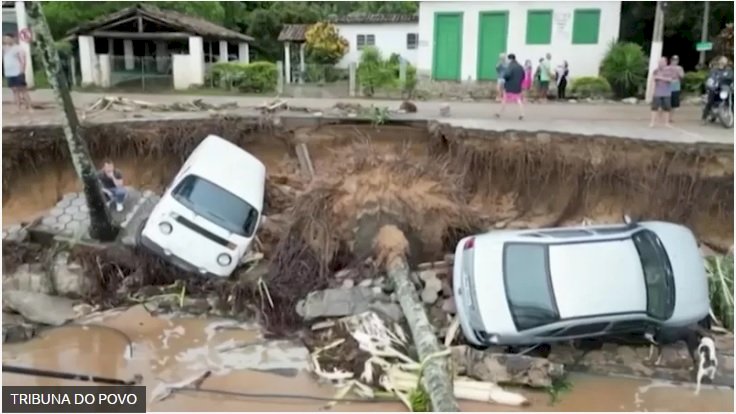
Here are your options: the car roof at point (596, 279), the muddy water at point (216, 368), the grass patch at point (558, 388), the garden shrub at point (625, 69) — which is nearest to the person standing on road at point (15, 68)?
the muddy water at point (216, 368)

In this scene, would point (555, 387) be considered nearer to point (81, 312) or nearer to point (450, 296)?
point (450, 296)

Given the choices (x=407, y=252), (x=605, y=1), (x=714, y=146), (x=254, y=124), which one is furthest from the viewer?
(x=605, y=1)

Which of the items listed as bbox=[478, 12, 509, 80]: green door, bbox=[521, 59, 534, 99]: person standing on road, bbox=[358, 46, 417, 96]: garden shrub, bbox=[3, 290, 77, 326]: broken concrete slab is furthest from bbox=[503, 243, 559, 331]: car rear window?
bbox=[478, 12, 509, 80]: green door

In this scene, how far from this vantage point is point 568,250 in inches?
401

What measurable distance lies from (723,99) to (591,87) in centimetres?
758

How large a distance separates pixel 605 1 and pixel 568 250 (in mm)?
16535

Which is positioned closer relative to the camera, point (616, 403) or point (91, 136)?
point (616, 403)

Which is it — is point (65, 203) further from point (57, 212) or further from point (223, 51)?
point (223, 51)

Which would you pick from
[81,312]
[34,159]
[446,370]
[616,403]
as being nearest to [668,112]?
[616,403]

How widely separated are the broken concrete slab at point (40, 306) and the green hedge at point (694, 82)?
2060 cm

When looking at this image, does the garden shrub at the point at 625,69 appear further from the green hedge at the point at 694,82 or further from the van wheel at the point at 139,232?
the van wheel at the point at 139,232

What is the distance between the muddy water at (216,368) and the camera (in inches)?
373

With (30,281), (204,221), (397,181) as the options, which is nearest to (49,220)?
(30,281)

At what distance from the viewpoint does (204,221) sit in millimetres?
12328
